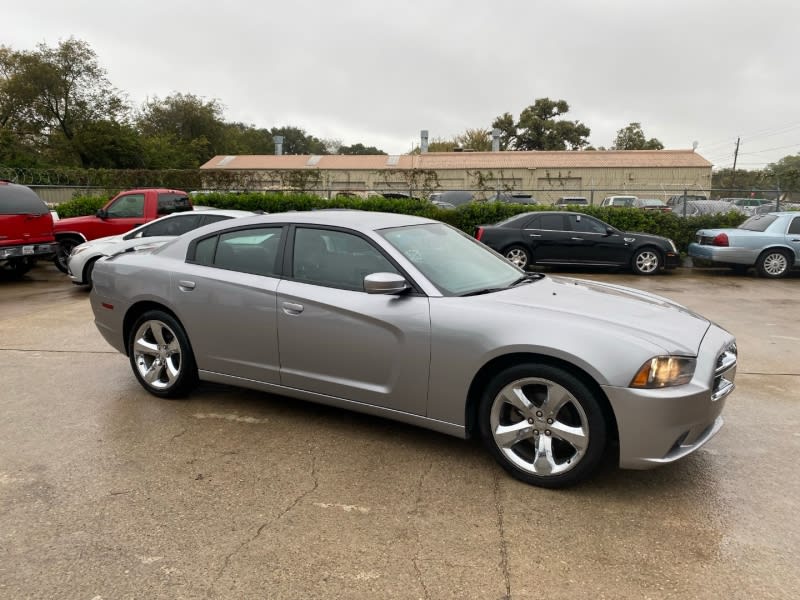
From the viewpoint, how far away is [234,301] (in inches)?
164

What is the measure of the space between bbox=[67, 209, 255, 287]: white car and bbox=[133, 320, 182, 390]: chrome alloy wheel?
4.79 m

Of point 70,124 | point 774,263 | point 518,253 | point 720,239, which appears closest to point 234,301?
point 518,253

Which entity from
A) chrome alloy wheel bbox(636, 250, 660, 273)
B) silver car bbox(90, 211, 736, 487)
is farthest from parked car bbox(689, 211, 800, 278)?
silver car bbox(90, 211, 736, 487)

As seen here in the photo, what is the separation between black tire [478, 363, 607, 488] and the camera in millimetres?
3062

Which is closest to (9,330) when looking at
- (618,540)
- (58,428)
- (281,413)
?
(58,428)

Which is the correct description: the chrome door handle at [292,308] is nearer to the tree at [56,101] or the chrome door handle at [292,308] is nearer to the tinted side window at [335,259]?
the tinted side window at [335,259]

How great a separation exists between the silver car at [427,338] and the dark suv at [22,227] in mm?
6997

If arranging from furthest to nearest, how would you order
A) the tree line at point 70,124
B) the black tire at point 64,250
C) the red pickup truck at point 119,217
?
the tree line at point 70,124 < the black tire at point 64,250 < the red pickup truck at point 119,217

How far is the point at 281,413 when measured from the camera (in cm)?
440

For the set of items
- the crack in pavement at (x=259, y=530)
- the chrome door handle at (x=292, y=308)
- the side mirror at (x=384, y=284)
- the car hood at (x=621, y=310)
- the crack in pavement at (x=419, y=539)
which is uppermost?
A: the side mirror at (x=384, y=284)

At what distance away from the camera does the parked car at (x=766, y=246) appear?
479 inches

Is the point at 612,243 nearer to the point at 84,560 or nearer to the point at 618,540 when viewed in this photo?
the point at 618,540

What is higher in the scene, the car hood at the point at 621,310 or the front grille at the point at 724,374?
the car hood at the point at 621,310

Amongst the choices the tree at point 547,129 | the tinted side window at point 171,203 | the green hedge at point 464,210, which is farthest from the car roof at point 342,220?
the tree at point 547,129
